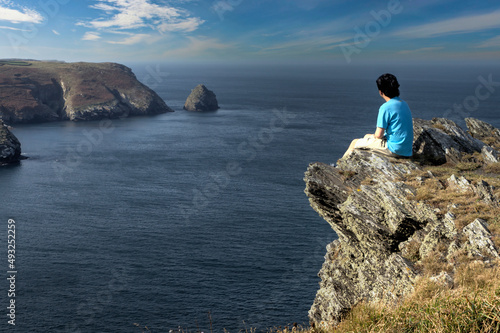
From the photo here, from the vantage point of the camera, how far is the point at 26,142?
505 feet

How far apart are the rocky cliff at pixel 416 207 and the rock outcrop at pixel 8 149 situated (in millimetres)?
129715

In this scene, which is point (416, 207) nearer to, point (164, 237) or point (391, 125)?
point (391, 125)

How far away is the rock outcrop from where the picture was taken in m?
125

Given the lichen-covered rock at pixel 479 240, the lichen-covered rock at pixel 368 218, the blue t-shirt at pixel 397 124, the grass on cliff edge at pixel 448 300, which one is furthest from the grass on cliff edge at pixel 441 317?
the blue t-shirt at pixel 397 124

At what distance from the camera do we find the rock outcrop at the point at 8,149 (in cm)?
12519

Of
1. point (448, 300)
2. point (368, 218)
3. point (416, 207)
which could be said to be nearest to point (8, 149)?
point (368, 218)

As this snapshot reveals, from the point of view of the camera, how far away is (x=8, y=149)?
4968 inches

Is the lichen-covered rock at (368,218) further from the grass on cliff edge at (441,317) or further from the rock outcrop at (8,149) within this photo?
the rock outcrop at (8,149)

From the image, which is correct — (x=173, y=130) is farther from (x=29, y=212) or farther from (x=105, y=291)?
(x=105, y=291)

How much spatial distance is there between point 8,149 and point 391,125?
138m

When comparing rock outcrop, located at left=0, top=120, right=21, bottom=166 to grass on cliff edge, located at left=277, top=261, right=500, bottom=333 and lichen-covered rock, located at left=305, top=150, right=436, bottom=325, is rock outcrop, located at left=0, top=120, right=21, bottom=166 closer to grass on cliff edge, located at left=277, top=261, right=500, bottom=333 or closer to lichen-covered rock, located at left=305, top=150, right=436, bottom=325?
lichen-covered rock, located at left=305, top=150, right=436, bottom=325

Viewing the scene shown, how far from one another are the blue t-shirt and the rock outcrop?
136 meters

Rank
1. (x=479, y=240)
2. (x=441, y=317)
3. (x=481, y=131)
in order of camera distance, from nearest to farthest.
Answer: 1. (x=441, y=317)
2. (x=479, y=240)
3. (x=481, y=131)

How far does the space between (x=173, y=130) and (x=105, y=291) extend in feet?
425
